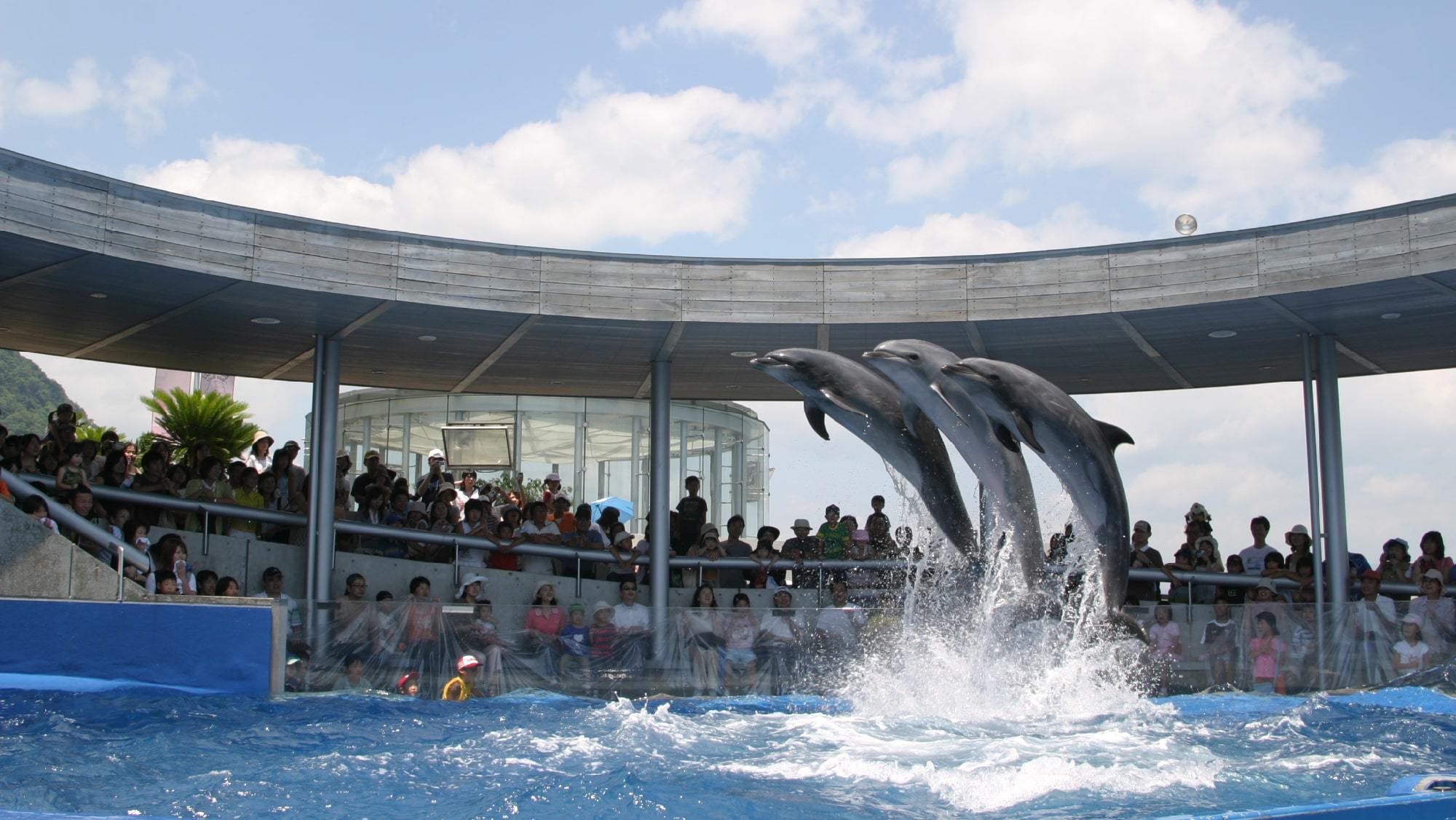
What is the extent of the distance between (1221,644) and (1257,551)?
9.55ft

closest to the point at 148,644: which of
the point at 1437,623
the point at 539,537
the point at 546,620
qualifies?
the point at 546,620

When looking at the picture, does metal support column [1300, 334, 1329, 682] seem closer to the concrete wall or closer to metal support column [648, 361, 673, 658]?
metal support column [648, 361, 673, 658]

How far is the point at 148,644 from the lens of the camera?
11.4m

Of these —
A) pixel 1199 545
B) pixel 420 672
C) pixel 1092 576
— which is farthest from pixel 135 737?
pixel 1199 545

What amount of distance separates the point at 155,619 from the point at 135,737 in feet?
6.12

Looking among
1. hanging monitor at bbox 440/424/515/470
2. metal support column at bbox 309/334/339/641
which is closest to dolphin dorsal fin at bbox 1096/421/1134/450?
metal support column at bbox 309/334/339/641

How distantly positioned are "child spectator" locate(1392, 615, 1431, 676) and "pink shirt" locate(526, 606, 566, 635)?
771 cm

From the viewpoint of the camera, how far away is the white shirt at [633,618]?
12781 mm

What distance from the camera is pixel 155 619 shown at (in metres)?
11.5

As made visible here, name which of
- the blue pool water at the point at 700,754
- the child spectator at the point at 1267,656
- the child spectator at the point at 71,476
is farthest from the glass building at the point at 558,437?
the child spectator at the point at 1267,656

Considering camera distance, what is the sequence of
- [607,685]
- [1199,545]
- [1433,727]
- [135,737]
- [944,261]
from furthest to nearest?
1. [1199,545]
2. [944,261]
3. [607,685]
4. [1433,727]
5. [135,737]

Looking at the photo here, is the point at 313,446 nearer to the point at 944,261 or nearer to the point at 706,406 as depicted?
the point at 944,261

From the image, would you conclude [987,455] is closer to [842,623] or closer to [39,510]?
[842,623]

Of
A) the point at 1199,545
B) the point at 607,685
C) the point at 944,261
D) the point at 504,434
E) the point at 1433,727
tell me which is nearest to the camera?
the point at 1433,727
